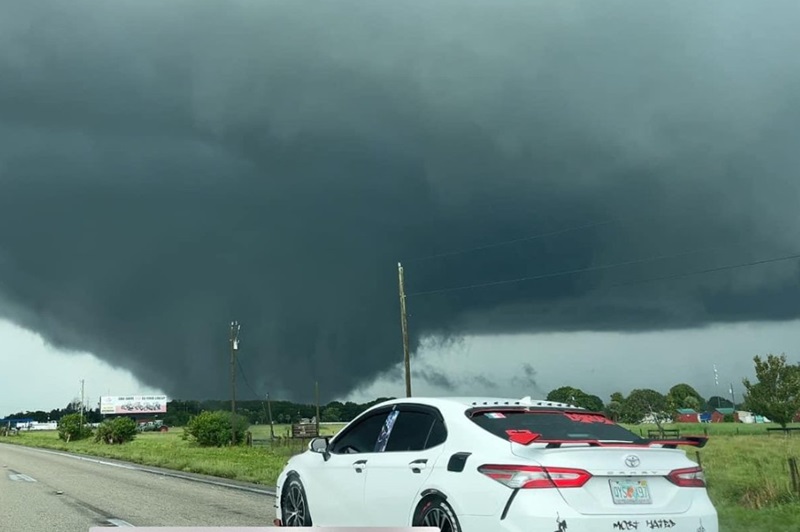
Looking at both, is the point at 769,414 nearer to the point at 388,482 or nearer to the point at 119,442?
the point at 119,442

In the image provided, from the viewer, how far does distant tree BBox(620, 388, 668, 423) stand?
3873 inches

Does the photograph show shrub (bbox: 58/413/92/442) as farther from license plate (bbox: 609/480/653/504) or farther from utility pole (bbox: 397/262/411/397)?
license plate (bbox: 609/480/653/504)

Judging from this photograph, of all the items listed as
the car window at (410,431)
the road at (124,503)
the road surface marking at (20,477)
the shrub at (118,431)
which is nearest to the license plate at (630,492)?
the car window at (410,431)

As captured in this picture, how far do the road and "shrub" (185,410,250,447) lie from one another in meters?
33.2

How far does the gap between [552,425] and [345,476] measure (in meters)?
2.28

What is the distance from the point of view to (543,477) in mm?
5652

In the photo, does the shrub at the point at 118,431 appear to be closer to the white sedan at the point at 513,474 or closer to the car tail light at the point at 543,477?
the white sedan at the point at 513,474

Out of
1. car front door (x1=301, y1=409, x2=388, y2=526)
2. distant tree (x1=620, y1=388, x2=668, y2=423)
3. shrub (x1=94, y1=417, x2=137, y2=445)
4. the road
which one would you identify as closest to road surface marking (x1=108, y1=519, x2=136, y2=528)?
the road

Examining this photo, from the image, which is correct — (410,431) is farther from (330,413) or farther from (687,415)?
(687,415)

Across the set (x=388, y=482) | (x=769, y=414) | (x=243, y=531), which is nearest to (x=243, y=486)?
(x=388, y=482)

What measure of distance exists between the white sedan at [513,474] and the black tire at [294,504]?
719 millimetres

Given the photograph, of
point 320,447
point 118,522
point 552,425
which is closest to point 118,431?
point 118,522

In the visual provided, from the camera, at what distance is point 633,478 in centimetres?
585

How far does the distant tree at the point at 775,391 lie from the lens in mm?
85625
